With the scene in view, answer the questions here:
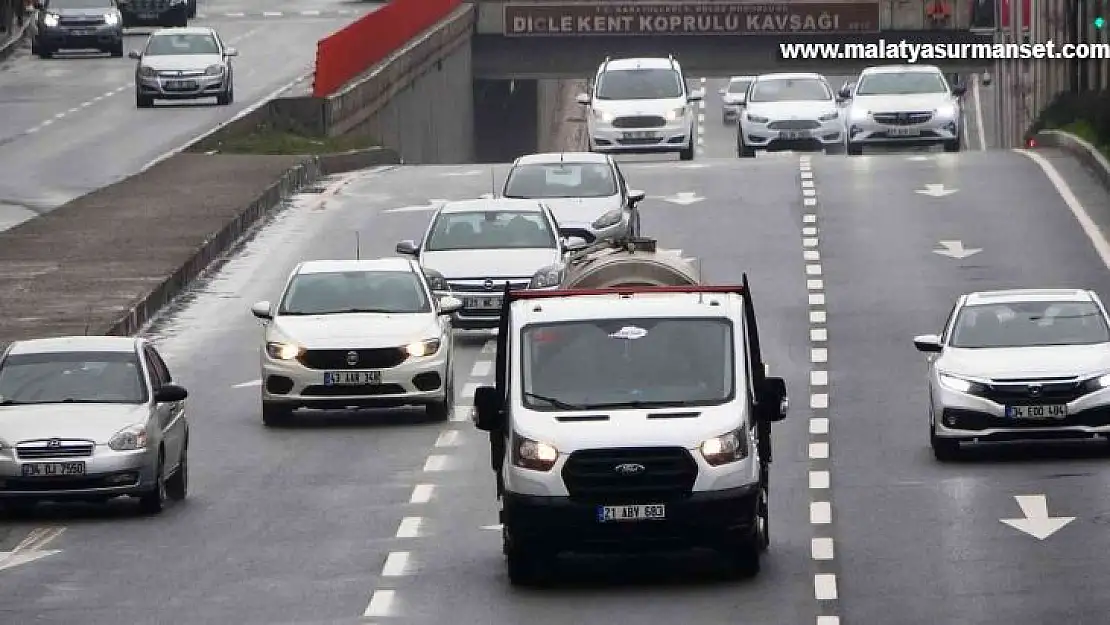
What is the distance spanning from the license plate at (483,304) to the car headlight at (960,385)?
32.3 ft

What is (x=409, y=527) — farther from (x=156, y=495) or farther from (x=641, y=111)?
→ (x=641, y=111)

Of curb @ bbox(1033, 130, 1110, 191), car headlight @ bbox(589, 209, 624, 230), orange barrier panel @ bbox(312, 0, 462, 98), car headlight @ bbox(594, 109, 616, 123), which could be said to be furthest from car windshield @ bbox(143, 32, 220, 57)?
car headlight @ bbox(589, 209, 624, 230)

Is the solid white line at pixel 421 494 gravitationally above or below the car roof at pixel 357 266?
below

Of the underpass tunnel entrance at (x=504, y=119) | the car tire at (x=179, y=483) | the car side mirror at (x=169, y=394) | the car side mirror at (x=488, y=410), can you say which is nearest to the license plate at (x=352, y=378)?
the car tire at (x=179, y=483)

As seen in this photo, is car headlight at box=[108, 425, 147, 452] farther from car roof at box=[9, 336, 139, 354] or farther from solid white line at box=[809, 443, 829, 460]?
solid white line at box=[809, 443, 829, 460]

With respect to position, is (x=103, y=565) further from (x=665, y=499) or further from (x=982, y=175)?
(x=982, y=175)

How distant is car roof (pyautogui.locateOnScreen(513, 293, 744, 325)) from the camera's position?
63.7 ft

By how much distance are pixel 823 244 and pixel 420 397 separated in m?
13.8

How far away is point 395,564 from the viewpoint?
19.7m

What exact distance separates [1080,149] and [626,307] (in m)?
30.8

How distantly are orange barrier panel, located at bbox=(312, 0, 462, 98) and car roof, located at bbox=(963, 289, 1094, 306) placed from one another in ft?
110

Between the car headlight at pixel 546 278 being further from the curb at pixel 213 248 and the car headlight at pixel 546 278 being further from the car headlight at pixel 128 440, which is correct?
the car headlight at pixel 128 440

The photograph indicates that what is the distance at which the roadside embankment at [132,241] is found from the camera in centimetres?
3397

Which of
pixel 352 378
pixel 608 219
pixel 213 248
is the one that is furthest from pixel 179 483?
pixel 213 248
